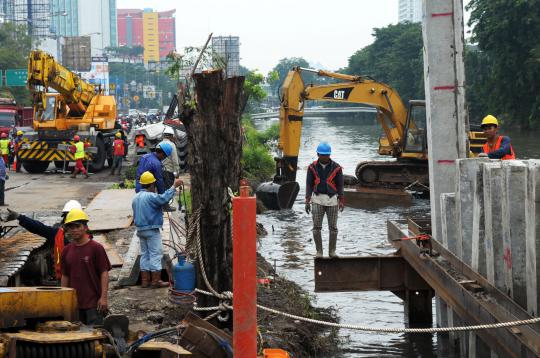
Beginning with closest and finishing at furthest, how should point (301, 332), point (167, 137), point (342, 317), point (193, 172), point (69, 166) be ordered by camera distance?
point (193, 172), point (301, 332), point (342, 317), point (167, 137), point (69, 166)

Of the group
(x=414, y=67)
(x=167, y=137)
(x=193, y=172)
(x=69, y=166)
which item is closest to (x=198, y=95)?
(x=193, y=172)

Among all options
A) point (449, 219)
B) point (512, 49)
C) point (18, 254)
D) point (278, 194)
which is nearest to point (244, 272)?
point (449, 219)

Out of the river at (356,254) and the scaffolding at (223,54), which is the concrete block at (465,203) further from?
the scaffolding at (223,54)

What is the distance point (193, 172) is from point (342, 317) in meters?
5.69

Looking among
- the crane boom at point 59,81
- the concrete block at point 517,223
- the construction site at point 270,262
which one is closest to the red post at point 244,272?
the construction site at point 270,262

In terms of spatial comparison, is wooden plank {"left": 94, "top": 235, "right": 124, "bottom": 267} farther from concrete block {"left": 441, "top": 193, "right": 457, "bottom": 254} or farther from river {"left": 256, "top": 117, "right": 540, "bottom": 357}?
concrete block {"left": 441, "top": 193, "right": 457, "bottom": 254}

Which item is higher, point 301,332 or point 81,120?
point 81,120

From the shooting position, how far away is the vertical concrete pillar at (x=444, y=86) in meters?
10.9

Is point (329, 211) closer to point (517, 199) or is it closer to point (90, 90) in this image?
point (517, 199)

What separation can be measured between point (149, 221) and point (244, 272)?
14.5 ft

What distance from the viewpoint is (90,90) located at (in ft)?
111

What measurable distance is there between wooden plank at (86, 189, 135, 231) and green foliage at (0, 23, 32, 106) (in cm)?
6122

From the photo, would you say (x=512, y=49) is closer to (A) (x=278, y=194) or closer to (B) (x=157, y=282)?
(A) (x=278, y=194)

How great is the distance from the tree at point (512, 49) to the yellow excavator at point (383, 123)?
91.6ft
